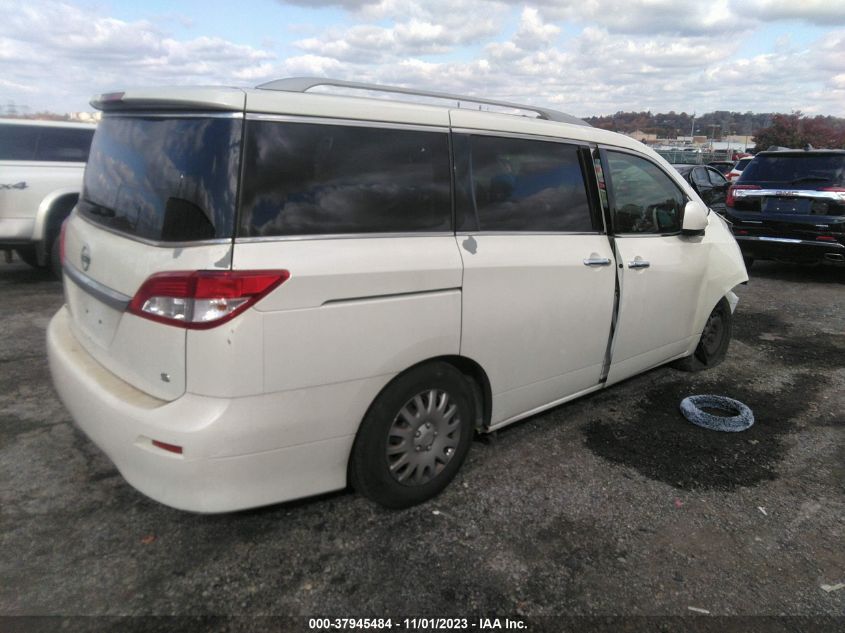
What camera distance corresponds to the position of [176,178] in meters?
2.29

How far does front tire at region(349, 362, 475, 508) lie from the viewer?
103 inches

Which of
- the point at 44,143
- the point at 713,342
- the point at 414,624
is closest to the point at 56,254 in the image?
Answer: the point at 44,143

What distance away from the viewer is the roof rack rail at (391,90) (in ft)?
8.63

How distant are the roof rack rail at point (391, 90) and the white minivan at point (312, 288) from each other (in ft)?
0.07

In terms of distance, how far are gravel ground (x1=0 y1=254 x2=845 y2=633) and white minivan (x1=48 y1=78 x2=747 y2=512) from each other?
29 cm

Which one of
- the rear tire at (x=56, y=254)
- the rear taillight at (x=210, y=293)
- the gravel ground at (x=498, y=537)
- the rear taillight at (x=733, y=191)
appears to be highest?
the rear taillight at (x=733, y=191)

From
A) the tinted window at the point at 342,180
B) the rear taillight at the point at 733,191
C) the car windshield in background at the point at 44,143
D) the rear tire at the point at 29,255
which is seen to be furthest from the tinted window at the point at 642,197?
the rear tire at the point at 29,255

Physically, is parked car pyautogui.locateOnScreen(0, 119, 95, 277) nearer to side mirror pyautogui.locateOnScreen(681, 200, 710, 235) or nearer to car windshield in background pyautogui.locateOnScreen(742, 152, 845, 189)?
side mirror pyautogui.locateOnScreen(681, 200, 710, 235)

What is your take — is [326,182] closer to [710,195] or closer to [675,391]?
[675,391]

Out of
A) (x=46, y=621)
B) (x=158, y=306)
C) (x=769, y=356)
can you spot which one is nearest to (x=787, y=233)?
(x=769, y=356)

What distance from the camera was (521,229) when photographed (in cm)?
310

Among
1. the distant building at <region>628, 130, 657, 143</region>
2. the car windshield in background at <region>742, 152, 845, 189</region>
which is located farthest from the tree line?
the car windshield in background at <region>742, 152, 845, 189</region>

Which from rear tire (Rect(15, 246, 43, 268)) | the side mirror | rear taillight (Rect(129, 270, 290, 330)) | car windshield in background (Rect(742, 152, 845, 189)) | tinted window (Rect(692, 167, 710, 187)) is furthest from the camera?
tinted window (Rect(692, 167, 710, 187))

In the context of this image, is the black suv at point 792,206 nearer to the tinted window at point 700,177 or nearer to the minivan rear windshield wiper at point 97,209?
the tinted window at point 700,177
